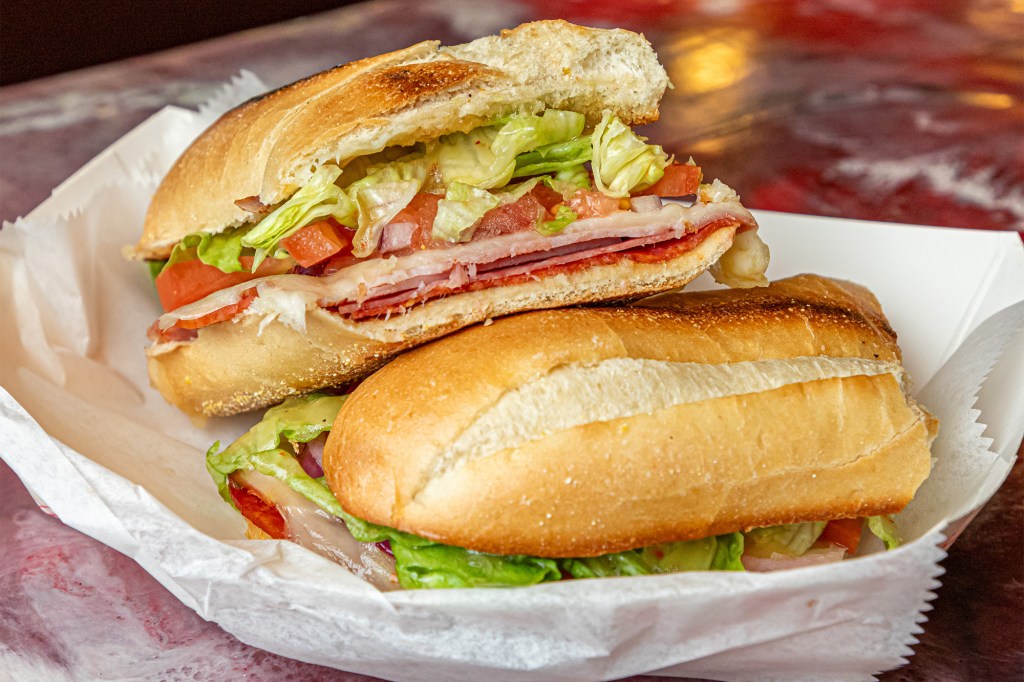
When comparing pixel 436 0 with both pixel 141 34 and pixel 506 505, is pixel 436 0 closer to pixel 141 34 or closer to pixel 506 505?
pixel 141 34

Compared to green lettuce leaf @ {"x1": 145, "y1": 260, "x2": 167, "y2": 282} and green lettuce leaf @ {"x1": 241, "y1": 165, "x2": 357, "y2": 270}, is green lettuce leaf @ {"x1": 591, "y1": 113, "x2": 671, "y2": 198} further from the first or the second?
green lettuce leaf @ {"x1": 145, "y1": 260, "x2": 167, "y2": 282}

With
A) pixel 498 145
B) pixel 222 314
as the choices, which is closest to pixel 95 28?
pixel 222 314

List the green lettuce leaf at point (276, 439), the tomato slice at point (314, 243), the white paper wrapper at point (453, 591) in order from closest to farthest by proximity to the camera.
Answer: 1. the white paper wrapper at point (453, 591)
2. the tomato slice at point (314, 243)
3. the green lettuce leaf at point (276, 439)

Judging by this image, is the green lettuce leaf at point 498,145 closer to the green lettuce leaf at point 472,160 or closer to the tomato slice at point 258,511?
the green lettuce leaf at point 472,160

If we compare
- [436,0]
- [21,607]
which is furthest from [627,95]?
[436,0]

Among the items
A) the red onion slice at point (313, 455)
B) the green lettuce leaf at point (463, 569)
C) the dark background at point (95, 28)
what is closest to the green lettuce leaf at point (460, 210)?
the red onion slice at point (313, 455)

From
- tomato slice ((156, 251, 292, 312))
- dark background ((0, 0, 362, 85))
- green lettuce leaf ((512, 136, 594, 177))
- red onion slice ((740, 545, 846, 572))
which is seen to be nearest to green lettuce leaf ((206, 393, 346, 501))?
tomato slice ((156, 251, 292, 312))

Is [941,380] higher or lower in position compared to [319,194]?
lower
